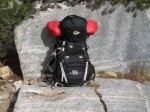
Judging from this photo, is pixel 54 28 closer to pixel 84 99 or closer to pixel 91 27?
pixel 91 27

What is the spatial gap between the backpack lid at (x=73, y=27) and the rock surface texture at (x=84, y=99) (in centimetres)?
69

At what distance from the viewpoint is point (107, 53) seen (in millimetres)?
6031

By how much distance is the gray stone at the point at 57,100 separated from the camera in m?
5.05

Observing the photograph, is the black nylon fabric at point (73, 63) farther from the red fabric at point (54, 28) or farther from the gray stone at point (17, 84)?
the gray stone at point (17, 84)

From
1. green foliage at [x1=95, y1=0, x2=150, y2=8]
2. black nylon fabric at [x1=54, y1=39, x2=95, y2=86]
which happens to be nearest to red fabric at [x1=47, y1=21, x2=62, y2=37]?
black nylon fabric at [x1=54, y1=39, x2=95, y2=86]

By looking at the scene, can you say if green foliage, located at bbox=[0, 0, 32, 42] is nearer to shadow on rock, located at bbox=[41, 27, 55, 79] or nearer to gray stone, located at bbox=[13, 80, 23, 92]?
shadow on rock, located at bbox=[41, 27, 55, 79]

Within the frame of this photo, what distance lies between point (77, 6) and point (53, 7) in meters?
0.33

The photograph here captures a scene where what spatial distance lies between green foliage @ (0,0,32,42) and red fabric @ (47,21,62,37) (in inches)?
12.8

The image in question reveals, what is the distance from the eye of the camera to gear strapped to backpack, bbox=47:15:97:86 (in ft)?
17.9

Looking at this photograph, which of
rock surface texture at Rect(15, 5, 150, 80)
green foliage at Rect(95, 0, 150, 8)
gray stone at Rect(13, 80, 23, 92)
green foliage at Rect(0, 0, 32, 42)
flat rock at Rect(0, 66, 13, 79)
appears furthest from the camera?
flat rock at Rect(0, 66, 13, 79)

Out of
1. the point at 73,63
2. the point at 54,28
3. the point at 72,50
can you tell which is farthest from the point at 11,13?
the point at 73,63

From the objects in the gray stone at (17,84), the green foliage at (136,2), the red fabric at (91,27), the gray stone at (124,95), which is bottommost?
the gray stone at (124,95)

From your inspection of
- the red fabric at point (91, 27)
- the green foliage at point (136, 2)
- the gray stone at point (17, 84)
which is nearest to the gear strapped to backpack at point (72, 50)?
the red fabric at point (91, 27)

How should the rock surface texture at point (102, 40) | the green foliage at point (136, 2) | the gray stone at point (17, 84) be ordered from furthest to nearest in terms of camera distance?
the gray stone at point (17, 84)
the rock surface texture at point (102, 40)
the green foliage at point (136, 2)
